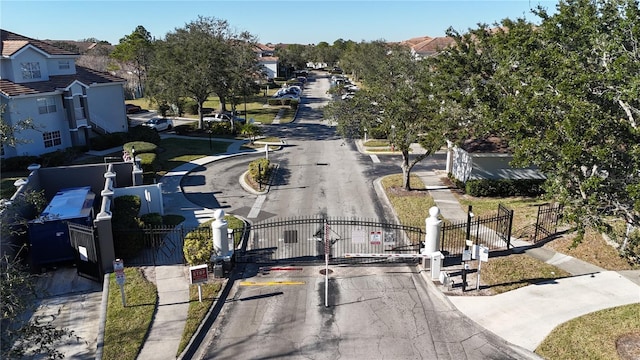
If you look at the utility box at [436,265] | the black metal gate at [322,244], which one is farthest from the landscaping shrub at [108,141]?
the utility box at [436,265]

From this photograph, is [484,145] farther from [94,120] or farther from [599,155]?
[94,120]

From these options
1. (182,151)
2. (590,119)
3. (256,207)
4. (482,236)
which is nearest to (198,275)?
(256,207)

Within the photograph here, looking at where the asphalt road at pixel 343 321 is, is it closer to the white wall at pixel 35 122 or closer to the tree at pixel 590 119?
the tree at pixel 590 119

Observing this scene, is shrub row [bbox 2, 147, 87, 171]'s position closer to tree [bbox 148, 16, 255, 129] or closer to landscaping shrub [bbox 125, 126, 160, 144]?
landscaping shrub [bbox 125, 126, 160, 144]

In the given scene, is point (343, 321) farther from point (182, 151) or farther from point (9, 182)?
point (182, 151)

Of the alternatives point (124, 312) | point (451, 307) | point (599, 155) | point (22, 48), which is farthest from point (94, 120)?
point (599, 155)
